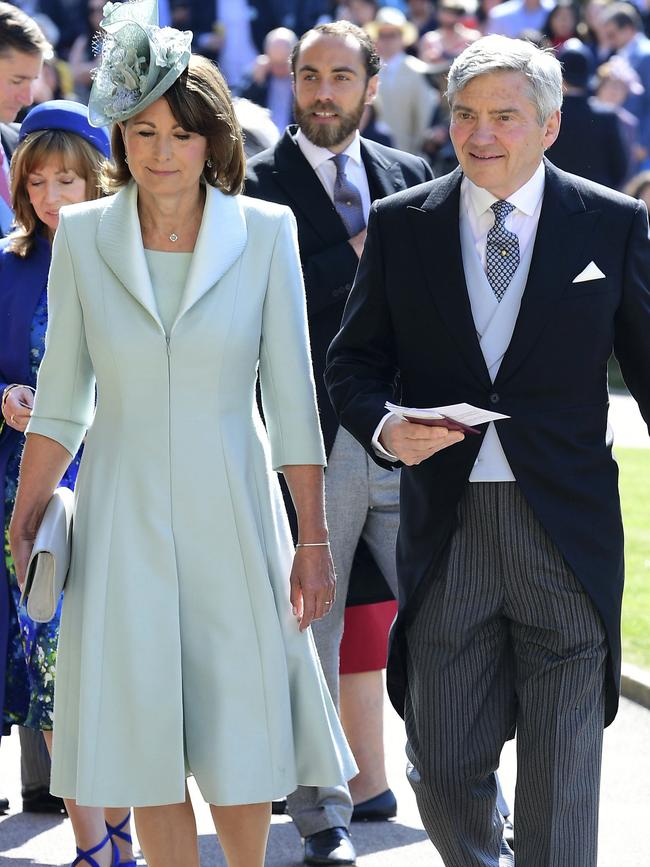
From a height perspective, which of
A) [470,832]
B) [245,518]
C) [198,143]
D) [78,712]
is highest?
[198,143]

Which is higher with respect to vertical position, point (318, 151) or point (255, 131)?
point (255, 131)

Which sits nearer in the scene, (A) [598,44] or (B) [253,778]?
(B) [253,778]

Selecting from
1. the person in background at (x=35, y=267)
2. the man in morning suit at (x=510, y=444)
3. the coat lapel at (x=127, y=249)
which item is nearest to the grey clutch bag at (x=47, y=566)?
the coat lapel at (x=127, y=249)

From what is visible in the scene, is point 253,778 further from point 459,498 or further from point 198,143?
point 198,143

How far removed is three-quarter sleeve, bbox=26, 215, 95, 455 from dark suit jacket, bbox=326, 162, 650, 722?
607mm

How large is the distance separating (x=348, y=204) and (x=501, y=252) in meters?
1.52

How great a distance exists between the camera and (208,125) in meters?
3.78

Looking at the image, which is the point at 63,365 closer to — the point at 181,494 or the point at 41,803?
the point at 181,494

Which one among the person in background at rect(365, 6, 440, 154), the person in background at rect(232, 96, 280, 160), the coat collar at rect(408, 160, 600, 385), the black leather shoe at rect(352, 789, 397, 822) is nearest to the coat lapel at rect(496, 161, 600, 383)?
the coat collar at rect(408, 160, 600, 385)

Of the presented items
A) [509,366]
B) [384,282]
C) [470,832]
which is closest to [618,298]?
[509,366]

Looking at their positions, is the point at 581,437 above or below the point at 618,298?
below

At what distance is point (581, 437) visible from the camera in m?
3.75

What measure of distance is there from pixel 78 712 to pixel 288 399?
33.6 inches

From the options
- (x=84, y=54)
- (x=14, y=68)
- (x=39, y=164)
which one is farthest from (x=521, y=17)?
(x=39, y=164)
